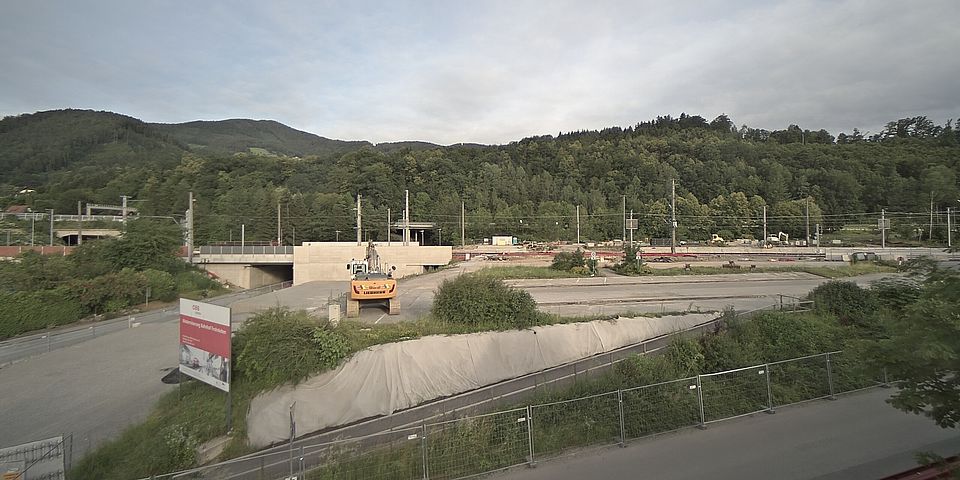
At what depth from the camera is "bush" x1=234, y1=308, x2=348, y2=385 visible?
1090cm

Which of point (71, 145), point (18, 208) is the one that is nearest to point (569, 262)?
point (18, 208)

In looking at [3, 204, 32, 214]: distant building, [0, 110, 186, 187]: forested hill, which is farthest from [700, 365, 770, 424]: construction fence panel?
[0, 110, 186, 187]: forested hill

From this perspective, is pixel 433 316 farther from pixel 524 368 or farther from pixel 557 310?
pixel 557 310

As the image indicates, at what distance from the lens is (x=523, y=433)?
8484mm

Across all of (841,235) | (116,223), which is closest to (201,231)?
(116,223)

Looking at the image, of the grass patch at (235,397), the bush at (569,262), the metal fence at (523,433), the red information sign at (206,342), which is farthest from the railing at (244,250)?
the metal fence at (523,433)

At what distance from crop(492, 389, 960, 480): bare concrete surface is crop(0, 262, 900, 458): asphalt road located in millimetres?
10211

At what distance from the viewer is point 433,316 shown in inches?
622

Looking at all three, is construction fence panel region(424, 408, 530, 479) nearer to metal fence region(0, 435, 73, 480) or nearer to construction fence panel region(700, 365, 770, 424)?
construction fence panel region(700, 365, 770, 424)

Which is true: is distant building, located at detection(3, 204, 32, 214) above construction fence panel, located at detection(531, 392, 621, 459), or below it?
above

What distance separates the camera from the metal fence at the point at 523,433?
757 cm

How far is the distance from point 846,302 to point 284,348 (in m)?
20.1

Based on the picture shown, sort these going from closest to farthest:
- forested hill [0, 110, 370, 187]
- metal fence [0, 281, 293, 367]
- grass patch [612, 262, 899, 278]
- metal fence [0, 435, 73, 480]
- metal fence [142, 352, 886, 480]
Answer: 1. metal fence [142, 352, 886, 480]
2. metal fence [0, 435, 73, 480]
3. metal fence [0, 281, 293, 367]
4. grass patch [612, 262, 899, 278]
5. forested hill [0, 110, 370, 187]

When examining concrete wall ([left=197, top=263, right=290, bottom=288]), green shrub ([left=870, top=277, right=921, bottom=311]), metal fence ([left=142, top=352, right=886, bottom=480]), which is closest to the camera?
metal fence ([left=142, top=352, right=886, bottom=480])
